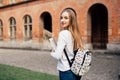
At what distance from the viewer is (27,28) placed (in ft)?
89.4

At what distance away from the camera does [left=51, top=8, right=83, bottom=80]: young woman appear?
4148 millimetres

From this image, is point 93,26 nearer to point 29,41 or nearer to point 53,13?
point 53,13

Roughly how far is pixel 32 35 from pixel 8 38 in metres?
4.94

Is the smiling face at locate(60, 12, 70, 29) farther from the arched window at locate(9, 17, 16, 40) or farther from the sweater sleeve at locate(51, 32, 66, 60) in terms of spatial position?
the arched window at locate(9, 17, 16, 40)

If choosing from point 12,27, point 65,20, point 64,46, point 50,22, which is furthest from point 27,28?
point 64,46

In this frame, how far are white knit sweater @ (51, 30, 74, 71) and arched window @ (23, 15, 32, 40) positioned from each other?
74.7 feet

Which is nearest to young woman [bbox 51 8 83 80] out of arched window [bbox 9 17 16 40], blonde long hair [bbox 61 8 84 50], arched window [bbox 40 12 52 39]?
blonde long hair [bbox 61 8 84 50]

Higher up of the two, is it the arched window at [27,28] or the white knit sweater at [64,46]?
the arched window at [27,28]

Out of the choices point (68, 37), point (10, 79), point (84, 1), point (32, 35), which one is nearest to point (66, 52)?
point (68, 37)

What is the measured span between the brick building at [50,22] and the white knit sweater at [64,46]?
14403mm

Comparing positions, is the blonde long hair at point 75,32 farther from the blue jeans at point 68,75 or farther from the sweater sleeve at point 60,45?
the blue jeans at point 68,75

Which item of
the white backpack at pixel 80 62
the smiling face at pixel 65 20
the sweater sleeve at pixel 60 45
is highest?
the smiling face at pixel 65 20

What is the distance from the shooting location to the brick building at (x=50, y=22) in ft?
61.8

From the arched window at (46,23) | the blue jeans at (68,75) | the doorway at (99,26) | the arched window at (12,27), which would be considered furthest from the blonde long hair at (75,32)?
the arched window at (12,27)
